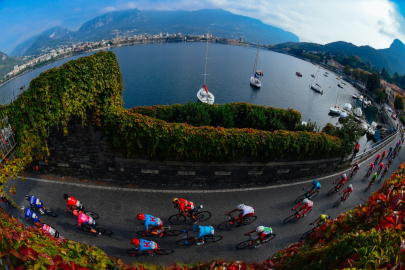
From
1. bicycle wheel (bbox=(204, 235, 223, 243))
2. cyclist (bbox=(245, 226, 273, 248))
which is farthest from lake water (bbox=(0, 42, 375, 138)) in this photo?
cyclist (bbox=(245, 226, 273, 248))

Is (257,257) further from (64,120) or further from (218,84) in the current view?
(218,84)

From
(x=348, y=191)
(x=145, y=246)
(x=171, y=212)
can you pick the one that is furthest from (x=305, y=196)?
(x=145, y=246)

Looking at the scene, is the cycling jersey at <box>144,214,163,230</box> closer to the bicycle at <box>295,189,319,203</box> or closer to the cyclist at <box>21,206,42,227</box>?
the cyclist at <box>21,206,42,227</box>

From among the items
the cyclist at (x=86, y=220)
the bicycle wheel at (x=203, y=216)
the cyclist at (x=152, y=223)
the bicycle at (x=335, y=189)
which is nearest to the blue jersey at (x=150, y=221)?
the cyclist at (x=152, y=223)

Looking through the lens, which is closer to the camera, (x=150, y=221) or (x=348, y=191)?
(x=150, y=221)

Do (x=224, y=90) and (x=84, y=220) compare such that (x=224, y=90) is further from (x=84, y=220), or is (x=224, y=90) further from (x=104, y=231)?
(x=84, y=220)

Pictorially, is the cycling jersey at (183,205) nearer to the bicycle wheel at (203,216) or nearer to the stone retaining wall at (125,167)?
the bicycle wheel at (203,216)
